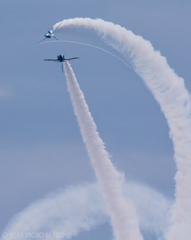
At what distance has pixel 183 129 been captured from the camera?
119 meters

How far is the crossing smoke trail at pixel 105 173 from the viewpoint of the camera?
12525 cm

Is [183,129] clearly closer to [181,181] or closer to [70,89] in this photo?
[181,181]

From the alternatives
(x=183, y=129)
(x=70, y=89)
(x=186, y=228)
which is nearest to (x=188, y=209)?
(x=186, y=228)

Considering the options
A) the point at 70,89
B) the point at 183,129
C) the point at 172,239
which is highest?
the point at 70,89

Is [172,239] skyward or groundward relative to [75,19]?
groundward

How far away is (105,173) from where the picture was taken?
126 meters

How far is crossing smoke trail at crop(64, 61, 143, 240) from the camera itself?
4931 inches

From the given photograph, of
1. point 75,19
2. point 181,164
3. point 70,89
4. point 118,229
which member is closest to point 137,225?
point 118,229

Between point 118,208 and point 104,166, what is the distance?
227 inches

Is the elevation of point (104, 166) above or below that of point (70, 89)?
below

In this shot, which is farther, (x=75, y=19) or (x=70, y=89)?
(x=70, y=89)

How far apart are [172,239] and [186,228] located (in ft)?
8.05

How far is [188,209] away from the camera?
121 metres

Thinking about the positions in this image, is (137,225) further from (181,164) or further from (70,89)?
(70,89)
